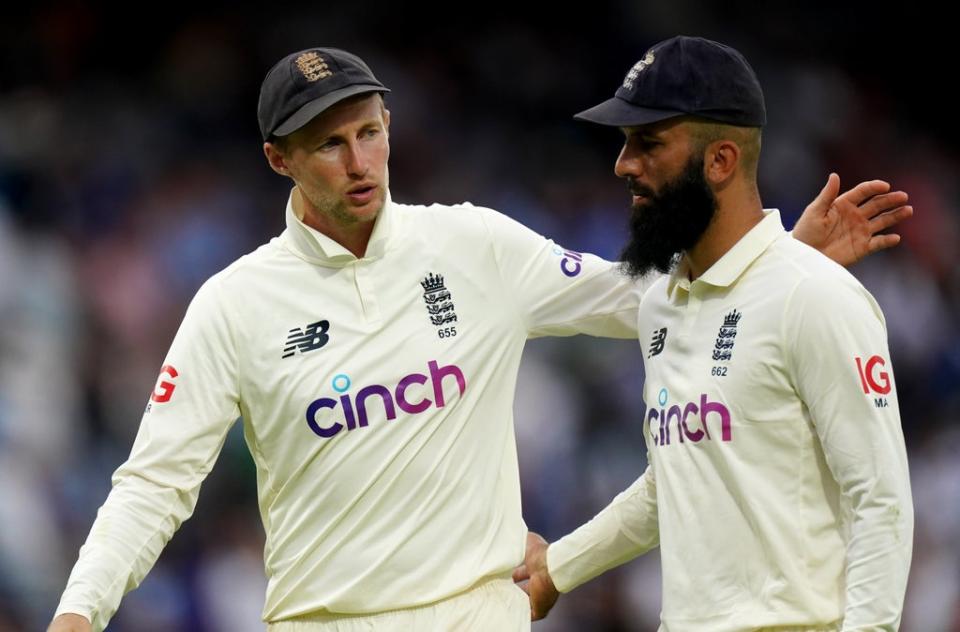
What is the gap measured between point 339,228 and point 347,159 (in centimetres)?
21

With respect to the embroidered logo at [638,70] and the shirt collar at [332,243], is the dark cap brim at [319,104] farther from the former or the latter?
the embroidered logo at [638,70]

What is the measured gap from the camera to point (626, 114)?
4.12 meters

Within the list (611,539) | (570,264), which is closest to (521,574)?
(611,539)

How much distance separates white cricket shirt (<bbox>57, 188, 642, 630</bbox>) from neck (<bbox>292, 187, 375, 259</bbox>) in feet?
0.17

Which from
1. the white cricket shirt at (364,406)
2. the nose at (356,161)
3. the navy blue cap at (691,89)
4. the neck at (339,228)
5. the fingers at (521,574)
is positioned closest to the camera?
the navy blue cap at (691,89)

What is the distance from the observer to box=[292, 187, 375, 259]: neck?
4640 mm

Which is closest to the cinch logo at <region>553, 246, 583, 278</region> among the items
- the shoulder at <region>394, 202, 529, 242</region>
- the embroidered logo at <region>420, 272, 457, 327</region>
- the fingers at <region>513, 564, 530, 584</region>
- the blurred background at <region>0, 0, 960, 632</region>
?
the shoulder at <region>394, 202, 529, 242</region>

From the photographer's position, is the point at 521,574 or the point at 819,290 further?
the point at 521,574

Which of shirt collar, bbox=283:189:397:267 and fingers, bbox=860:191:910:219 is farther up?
shirt collar, bbox=283:189:397:267

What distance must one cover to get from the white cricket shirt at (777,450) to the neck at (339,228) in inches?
37.7

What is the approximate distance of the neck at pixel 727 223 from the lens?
4.13m

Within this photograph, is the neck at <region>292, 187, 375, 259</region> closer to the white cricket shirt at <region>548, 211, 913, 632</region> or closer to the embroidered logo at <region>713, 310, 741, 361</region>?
the white cricket shirt at <region>548, 211, 913, 632</region>

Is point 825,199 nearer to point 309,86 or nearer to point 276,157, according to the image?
point 309,86

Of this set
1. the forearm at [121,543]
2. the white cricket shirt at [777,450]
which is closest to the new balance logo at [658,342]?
the white cricket shirt at [777,450]
